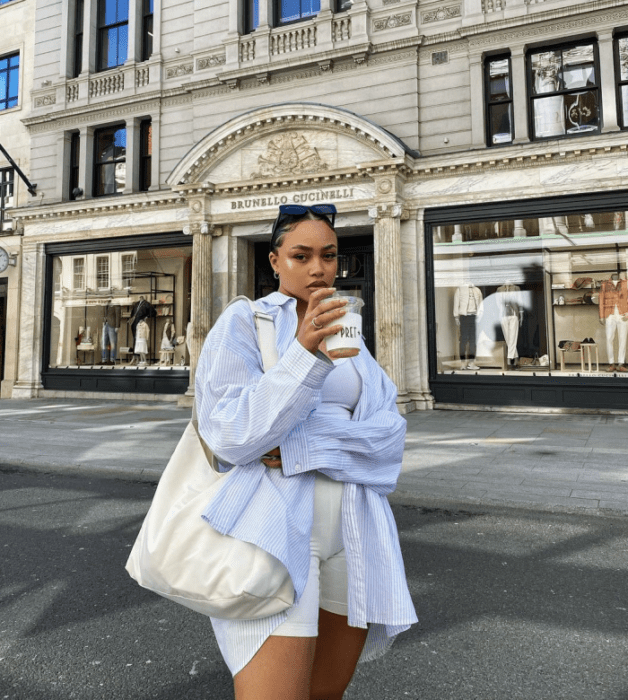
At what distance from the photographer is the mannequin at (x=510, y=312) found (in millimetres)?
12961

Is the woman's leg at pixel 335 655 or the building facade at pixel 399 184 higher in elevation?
the building facade at pixel 399 184

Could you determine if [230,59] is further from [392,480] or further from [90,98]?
[392,480]

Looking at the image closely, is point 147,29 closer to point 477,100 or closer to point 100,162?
point 100,162

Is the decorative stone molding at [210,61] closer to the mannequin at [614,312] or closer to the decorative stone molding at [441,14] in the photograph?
the decorative stone molding at [441,14]

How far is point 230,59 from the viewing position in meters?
15.0

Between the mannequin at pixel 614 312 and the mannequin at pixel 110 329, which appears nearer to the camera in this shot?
the mannequin at pixel 614 312

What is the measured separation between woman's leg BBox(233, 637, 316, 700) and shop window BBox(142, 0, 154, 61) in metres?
19.2

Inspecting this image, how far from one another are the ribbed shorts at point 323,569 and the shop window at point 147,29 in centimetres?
1889

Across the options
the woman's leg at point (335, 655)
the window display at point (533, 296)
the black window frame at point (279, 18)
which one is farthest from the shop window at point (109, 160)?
the woman's leg at point (335, 655)

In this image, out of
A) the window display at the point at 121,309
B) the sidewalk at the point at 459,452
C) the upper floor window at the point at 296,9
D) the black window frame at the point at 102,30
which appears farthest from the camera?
the black window frame at the point at 102,30

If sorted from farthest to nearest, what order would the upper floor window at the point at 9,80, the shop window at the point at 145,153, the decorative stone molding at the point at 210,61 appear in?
the upper floor window at the point at 9,80 → the shop window at the point at 145,153 → the decorative stone molding at the point at 210,61

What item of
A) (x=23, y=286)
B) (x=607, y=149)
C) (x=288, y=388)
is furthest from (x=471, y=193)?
(x=23, y=286)

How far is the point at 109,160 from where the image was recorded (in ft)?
56.5

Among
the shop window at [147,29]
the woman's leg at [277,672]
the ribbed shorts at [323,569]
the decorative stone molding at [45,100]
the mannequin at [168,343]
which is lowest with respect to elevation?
the woman's leg at [277,672]
